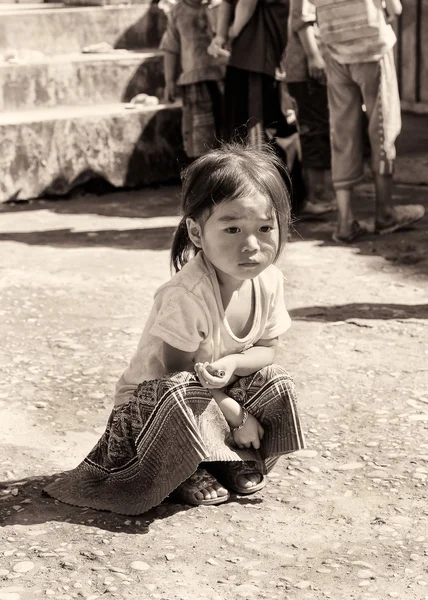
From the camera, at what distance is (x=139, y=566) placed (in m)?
2.71

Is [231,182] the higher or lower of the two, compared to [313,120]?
higher

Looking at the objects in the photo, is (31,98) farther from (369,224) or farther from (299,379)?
(299,379)

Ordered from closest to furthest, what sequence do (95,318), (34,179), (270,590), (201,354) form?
(270,590)
(201,354)
(95,318)
(34,179)

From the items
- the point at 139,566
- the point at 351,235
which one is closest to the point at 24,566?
Result: the point at 139,566

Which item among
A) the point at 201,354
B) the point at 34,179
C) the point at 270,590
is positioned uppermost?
the point at 201,354

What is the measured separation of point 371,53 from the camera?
5.84 metres

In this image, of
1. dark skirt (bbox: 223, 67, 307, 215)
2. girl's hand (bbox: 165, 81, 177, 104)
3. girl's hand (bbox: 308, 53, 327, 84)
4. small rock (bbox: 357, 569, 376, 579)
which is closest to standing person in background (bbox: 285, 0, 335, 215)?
girl's hand (bbox: 308, 53, 327, 84)

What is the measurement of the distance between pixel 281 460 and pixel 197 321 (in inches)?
26.2

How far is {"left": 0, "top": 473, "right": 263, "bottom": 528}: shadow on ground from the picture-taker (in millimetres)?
2957

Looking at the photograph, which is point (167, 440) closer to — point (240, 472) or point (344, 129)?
point (240, 472)

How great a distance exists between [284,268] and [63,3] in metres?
5.04

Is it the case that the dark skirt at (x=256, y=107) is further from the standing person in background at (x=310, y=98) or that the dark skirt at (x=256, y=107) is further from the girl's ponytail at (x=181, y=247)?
the girl's ponytail at (x=181, y=247)

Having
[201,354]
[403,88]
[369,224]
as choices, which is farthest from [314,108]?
[201,354]

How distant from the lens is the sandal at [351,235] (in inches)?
252
